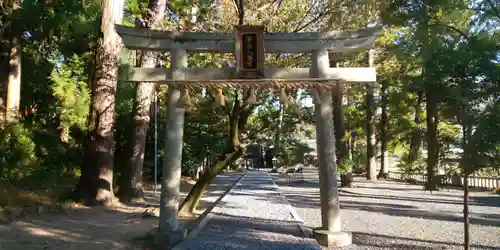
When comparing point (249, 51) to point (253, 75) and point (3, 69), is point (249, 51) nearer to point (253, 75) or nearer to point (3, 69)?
point (253, 75)

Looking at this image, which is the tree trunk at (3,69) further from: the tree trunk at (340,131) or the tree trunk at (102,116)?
the tree trunk at (340,131)

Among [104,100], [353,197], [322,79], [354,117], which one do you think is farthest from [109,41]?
[354,117]

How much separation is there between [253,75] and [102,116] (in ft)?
20.0

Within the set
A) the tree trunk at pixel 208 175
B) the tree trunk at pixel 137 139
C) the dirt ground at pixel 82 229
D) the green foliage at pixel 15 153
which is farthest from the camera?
the tree trunk at pixel 137 139

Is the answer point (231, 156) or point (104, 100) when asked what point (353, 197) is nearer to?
point (231, 156)

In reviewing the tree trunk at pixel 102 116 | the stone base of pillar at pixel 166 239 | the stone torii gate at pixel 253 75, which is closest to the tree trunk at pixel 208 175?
the tree trunk at pixel 102 116

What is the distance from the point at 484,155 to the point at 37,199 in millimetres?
10259

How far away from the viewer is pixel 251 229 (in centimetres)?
888

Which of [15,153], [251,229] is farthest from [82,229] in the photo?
[15,153]

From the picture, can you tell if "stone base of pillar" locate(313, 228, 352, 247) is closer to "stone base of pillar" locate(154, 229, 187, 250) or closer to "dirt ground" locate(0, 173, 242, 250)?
"stone base of pillar" locate(154, 229, 187, 250)

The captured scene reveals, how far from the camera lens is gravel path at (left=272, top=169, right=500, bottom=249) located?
7.74 meters

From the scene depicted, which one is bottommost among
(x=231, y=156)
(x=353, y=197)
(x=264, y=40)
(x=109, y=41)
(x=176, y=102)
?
(x=353, y=197)

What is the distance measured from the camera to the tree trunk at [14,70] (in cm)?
1227

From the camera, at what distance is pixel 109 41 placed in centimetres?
1195
